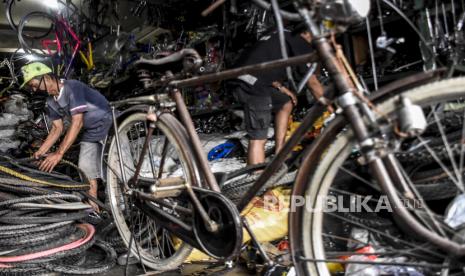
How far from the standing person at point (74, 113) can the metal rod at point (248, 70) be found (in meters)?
2.30

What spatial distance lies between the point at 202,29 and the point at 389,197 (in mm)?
4032

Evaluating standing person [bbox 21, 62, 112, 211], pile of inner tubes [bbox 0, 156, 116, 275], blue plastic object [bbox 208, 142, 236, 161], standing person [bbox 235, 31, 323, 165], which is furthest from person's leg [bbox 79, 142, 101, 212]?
standing person [bbox 235, 31, 323, 165]

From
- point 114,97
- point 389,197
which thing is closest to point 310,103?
point 389,197

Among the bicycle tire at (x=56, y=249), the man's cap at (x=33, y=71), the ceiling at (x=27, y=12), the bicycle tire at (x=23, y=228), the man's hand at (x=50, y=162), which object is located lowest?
the bicycle tire at (x=56, y=249)

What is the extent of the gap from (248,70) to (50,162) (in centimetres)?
284

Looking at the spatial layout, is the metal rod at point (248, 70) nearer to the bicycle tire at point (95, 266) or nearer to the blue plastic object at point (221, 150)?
the bicycle tire at point (95, 266)

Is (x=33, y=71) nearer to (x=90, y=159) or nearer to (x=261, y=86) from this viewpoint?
(x=90, y=159)

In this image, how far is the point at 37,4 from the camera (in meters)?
8.79

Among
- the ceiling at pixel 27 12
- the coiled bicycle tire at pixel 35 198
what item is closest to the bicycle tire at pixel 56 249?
the coiled bicycle tire at pixel 35 198

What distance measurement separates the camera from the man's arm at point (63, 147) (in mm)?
3560

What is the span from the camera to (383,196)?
1.34m

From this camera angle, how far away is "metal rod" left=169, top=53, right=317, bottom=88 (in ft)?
4.42

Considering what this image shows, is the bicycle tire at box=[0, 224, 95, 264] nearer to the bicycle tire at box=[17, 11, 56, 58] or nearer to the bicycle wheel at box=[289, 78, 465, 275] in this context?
the bicycle wheel at box=[289, 78, 465, 275]

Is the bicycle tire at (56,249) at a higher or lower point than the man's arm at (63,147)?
lower
